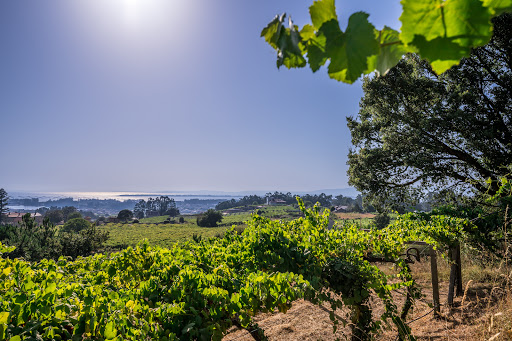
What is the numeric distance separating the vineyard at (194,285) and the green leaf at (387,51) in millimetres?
1627

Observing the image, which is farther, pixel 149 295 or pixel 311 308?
pixel 311 308

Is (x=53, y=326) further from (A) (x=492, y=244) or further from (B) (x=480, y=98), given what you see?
(B) (x=480, y=98)

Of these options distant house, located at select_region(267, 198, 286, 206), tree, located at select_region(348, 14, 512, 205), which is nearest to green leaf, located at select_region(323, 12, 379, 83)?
tree, located at select_region(348, 14, 512, 205)

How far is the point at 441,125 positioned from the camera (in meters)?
9.43

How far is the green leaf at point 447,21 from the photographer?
1.48 feet

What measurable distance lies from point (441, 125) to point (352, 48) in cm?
1098

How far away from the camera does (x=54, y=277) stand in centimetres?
229

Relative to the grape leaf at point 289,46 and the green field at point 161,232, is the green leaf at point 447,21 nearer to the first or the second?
the grape leaf at point 289,46

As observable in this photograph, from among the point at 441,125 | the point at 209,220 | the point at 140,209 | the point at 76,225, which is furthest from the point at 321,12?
the point at 140,209

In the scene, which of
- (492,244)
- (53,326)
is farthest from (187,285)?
(492,244)

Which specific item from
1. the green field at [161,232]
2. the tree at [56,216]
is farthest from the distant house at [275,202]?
the tree at [56,216]

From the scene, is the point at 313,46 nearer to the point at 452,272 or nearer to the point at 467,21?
the point at 467,21

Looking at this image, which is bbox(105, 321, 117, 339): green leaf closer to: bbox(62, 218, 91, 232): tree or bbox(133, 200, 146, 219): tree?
bbox(62, 218, 91, 232): tree

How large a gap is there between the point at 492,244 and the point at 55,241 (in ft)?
134
